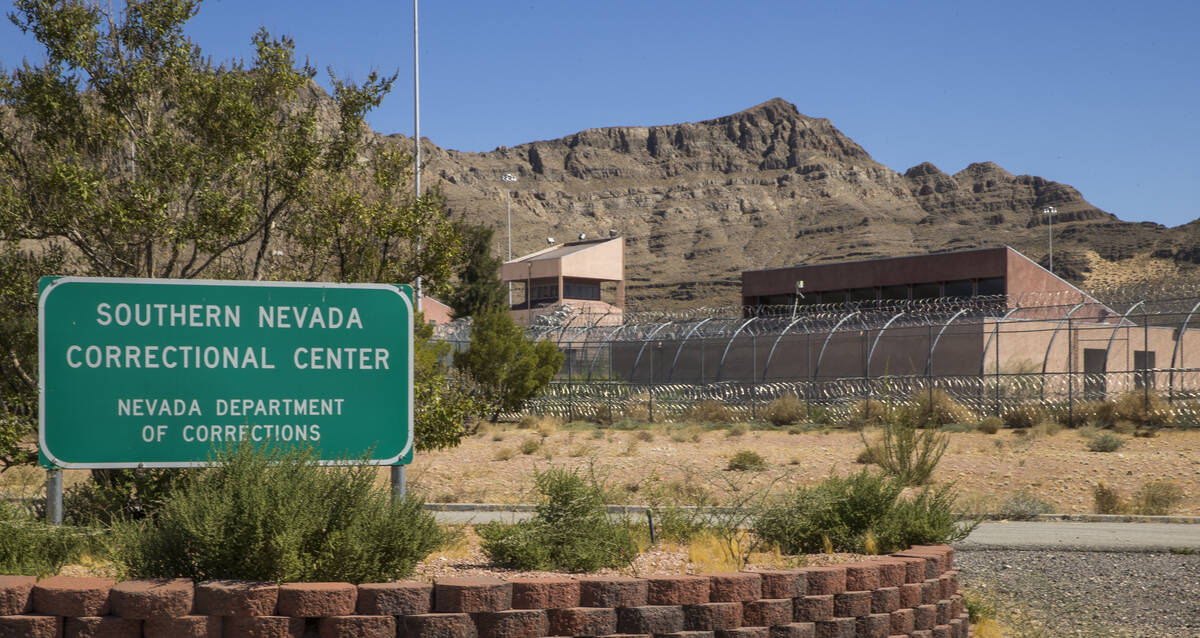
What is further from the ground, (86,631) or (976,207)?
(976,207)

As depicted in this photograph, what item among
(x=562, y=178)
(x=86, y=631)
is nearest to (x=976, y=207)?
(x=562, y=178)

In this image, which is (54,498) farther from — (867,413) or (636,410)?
(636,410)

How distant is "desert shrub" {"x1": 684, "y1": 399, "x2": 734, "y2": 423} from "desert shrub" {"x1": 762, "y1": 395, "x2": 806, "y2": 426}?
127 centimetres

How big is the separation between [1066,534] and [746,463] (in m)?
7.29

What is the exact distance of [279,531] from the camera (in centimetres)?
523

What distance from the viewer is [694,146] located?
169750mm

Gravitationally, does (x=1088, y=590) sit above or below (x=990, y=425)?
below

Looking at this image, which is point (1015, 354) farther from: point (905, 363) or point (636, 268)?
point (636, 268)

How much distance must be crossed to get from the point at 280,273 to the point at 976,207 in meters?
134

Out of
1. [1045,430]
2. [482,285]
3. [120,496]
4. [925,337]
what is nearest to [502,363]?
[925,337]

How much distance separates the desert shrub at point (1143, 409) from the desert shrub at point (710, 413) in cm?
1038

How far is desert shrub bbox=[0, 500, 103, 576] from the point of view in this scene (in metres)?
5.83

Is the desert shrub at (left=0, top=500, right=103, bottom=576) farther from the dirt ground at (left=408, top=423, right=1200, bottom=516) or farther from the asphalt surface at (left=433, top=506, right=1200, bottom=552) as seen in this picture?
the dirt ground at (left=408, top=423, right=1200, bottom=516)

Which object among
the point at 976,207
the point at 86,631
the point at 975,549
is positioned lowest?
the point at 975,549
